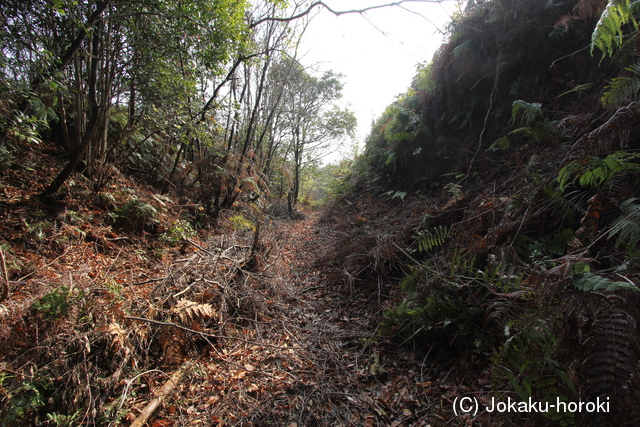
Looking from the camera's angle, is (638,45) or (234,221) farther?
(234,221)

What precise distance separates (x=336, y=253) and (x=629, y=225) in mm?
4036

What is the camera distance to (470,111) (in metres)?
5.21

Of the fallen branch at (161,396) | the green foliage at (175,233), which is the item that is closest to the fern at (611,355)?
the fallen branch at (161,396)

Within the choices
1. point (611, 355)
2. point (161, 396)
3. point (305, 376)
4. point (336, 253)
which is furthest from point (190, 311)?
point (336, 253)

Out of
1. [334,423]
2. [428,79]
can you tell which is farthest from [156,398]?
[428,79]

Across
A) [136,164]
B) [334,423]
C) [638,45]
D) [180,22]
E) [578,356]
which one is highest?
[180,22]

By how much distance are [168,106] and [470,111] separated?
234 inches

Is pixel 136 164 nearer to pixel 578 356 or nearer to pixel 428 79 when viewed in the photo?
pixel 428 79

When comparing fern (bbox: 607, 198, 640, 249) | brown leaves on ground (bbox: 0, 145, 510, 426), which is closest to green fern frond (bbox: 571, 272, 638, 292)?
fern (bbox: 607, 198, 640, 249)

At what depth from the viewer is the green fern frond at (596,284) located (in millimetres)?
1285

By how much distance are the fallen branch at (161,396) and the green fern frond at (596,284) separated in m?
2.83

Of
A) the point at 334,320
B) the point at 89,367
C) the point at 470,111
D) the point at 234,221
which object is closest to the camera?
the point at 89,367

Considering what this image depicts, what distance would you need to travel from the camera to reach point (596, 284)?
4.38ft

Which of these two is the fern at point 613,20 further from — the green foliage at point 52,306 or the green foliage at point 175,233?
the green foliage at point 175,233
